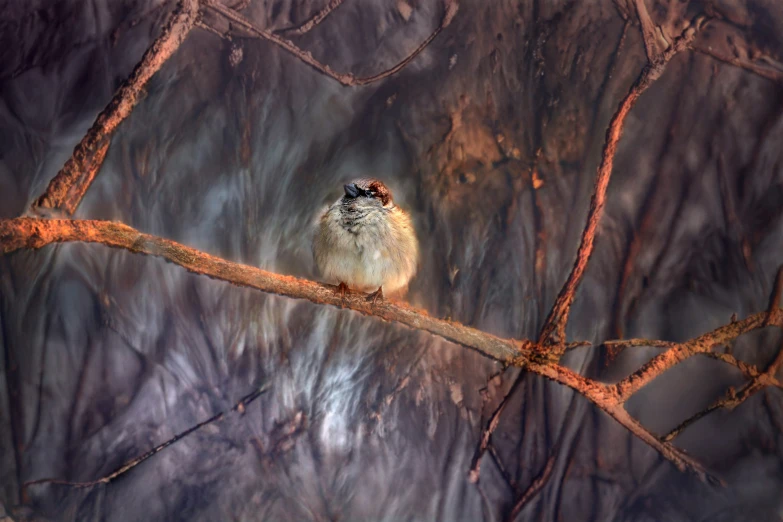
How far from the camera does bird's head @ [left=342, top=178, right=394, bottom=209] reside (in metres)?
1.23

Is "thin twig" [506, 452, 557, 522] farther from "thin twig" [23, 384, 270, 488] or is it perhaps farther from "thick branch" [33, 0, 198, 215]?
"thick branch" [33, 0, 198, 215]

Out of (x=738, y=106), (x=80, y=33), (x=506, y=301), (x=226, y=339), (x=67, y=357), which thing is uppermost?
(x=738, y=106)

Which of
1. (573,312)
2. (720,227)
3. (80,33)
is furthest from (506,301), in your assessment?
(80,33)

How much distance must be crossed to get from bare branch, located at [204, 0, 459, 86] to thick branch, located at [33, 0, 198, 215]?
0.09m

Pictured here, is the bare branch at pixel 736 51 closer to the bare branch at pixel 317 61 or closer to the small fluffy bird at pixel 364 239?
the bare branch at pixel 317 61

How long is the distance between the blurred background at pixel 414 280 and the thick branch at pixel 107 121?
0.02m

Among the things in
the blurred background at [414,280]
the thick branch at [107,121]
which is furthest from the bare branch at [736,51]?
the thick branch at [107,121]

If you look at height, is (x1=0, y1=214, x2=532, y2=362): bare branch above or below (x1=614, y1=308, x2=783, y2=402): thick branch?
below

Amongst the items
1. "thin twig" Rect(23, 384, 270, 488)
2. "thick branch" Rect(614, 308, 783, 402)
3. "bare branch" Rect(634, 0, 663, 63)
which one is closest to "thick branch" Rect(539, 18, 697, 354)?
"bare branch" Rect(634, 0, 663, 63)

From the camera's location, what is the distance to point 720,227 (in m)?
1.23

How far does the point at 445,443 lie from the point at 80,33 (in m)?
1.12

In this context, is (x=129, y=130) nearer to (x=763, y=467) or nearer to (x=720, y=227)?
(x=720, y=227)

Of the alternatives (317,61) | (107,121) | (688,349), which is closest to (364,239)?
(317,61)

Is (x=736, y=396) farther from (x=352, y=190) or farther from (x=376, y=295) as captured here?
(x=352, y=190)
